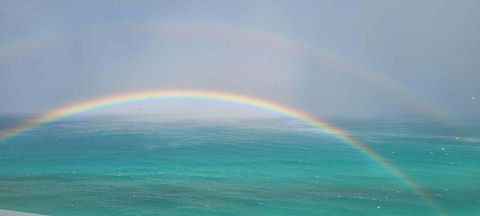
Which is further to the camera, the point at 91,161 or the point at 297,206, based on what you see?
the point at 91,161

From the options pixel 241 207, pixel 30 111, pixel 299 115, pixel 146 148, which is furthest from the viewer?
pixel 30 111

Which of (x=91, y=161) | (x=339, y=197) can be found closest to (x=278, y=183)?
→ (x=339, y=197)

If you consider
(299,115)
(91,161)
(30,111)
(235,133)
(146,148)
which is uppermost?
(30,111)

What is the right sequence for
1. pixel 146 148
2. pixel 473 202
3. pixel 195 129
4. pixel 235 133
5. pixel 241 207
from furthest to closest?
pixel 195 129, pixel 235 133, pixel 146 148, pixel 473 202, pixel 241 207

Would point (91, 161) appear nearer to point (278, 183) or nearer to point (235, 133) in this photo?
point (278, 183)

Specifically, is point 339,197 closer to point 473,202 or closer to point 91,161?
point 473,202

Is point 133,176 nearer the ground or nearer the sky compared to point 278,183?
nearer the sky

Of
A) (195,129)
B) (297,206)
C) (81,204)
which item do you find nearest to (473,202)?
(297,206)
